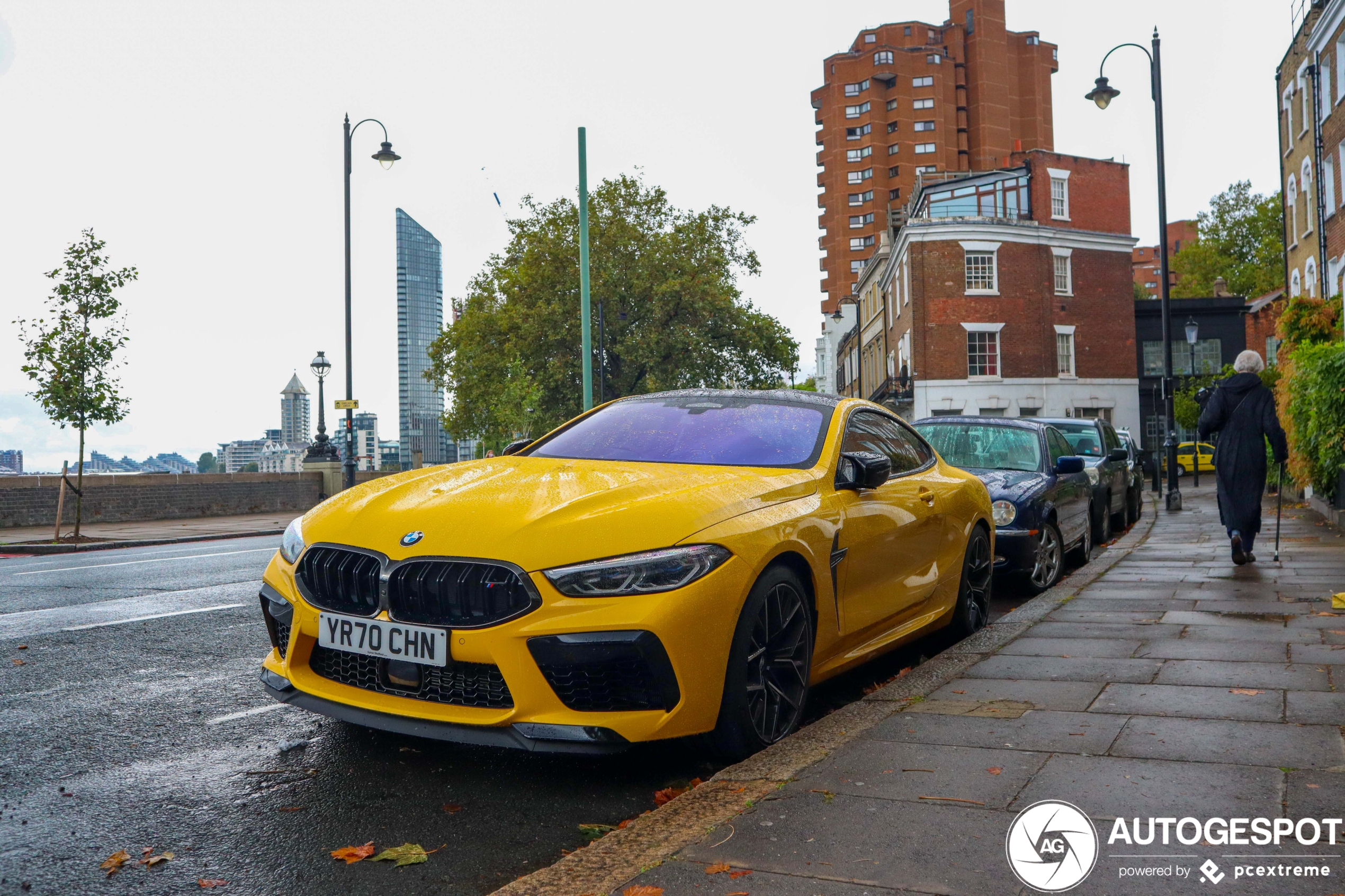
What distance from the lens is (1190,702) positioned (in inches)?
180

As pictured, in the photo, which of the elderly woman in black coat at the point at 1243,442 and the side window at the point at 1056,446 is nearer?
the elderly woman in black coat at the point at 1243,442

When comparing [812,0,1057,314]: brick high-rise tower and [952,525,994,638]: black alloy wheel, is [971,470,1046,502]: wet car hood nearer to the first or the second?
[952,525,994,638]: black alloy wheel

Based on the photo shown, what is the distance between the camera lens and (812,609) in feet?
14.6

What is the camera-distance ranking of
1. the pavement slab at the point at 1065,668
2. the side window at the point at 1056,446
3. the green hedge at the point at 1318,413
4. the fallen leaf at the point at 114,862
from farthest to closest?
1. the green hedge at the point at 1318,413
2. the side window at the point at 1056,446
3. the pavement slab at the point at 1065,668
4. the fallen leaf at the point at 114,862

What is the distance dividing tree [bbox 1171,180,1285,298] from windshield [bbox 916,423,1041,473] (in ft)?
184

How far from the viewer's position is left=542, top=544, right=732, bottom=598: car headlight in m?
3.61

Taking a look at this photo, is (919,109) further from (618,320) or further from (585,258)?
(585,258)

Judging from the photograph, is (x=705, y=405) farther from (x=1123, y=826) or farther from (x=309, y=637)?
A: (x=1123, y=826)

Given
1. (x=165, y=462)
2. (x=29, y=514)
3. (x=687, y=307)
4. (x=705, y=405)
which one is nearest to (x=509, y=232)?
(x=687, y=307)

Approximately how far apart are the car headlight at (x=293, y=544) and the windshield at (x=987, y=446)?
6718 mm

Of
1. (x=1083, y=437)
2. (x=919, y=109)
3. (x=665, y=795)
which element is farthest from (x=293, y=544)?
(x=919, y=109)

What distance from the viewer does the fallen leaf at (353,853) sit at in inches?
125

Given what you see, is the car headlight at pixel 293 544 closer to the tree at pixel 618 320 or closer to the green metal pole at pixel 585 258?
the green metal pole at pixel 585 258

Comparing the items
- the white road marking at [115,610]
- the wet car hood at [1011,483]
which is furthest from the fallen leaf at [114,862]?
the wet car hood at [1011,483]
